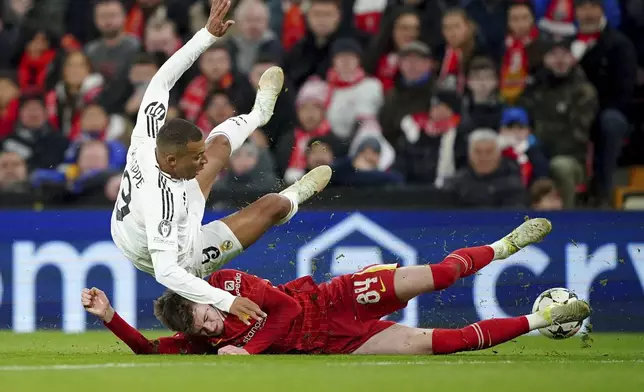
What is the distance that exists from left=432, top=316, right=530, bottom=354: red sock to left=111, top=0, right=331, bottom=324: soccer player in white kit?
1.61m

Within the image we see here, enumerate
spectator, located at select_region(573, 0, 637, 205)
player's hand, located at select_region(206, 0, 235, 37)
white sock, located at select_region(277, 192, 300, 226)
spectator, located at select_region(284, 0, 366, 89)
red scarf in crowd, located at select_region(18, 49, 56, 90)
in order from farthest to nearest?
1. red scarf in crowd, located at select_region(18, 49, 56, 90)
2. spectator, located at select_region(284, 0, 366, 89)
3. spectator, located at select_region(573, 0, 637, 205)
4. white sock, located at select_region(277, 192, 300, 226)
5. player's hand, located at select_region(206, 0, 235, 37)

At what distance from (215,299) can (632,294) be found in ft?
17.9

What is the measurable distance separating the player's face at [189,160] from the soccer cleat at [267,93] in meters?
2.04

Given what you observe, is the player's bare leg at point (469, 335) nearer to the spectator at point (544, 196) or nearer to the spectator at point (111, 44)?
the spectator at point (544, 196)

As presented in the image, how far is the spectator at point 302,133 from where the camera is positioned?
15648 millimetres

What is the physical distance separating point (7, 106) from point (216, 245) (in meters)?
7.58

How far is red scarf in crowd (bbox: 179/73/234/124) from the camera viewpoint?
55.2ft

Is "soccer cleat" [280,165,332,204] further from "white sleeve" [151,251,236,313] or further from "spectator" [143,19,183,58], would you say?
"spectator" [143,19,183,58]

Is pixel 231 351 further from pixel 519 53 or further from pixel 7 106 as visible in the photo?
pixel 7 106

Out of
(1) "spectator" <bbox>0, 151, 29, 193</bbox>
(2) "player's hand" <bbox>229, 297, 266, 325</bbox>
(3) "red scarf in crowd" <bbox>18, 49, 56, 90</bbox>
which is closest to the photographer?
(2) "player's hand" <bbox>229, 297, 266, 325</bbox>

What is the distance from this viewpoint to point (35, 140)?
1738cm

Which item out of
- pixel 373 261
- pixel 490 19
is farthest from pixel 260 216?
pixel 490 19

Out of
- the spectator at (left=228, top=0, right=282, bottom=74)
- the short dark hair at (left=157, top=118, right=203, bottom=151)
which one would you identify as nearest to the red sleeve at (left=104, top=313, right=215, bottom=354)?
the short dark hair at (left=157, top=118, right=203, bottom=151)

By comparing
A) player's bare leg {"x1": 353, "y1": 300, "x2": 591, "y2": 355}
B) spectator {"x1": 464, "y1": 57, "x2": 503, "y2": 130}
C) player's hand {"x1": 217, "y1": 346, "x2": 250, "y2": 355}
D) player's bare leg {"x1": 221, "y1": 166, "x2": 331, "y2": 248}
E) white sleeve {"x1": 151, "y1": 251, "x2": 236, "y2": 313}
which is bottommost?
player's hand {"x1": 217, "y1": 346, "x2": 250, "y2": 355}
